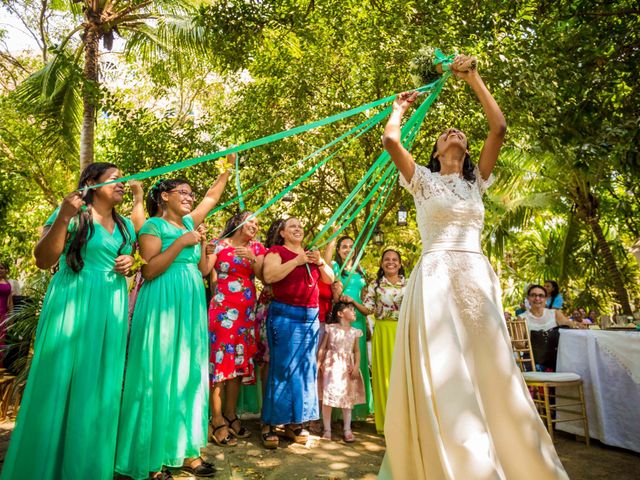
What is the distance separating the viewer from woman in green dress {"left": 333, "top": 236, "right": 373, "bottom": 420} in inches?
224

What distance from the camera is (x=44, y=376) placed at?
2824 mm

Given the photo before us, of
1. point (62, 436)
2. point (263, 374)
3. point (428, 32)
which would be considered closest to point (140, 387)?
point (62, 436)

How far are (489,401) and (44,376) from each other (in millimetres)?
2529

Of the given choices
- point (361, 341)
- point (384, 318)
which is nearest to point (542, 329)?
point (384, 318)

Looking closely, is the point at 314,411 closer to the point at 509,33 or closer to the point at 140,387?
the point at 140,387

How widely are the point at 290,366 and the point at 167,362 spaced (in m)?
1.48

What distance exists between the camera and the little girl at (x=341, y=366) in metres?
5.08

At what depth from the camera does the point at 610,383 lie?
16.5ft

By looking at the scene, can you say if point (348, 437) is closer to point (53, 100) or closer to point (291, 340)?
point (291, 340)

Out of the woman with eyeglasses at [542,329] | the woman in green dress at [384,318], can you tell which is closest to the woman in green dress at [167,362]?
the woman in green dress at [384,318]

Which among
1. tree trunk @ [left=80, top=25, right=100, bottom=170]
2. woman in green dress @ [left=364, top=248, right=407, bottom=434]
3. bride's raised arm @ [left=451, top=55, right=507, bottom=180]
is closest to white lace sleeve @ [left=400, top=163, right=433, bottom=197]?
bride's raised arm @ [left=451, top=55, right=507, bottom=180]

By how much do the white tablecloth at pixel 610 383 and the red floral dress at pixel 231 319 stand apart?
3.56 metres

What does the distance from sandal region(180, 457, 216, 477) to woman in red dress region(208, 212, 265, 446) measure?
78 centimetres

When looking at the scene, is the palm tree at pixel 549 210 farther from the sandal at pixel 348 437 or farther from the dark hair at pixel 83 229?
the dark hair at pixel 83 229
